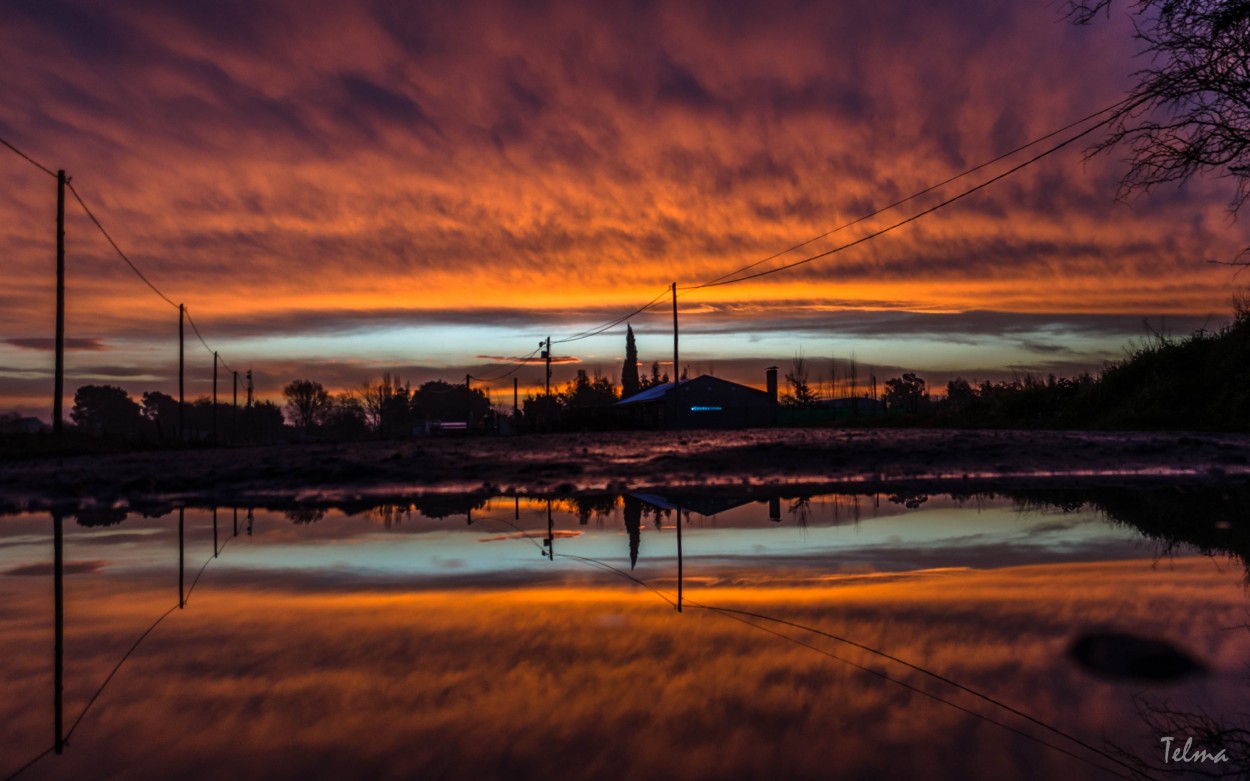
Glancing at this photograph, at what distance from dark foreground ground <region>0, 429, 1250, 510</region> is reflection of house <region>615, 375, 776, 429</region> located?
51.3m

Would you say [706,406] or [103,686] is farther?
[706,406]

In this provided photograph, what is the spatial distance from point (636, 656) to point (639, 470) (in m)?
9.07

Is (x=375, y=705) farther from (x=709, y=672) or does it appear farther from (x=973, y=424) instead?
(x=973, y=424)

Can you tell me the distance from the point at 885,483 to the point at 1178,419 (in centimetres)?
2112

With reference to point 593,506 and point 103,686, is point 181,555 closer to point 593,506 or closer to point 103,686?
point 103,686

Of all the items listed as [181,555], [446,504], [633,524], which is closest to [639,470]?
Answer: [446,504]

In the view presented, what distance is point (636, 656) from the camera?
2965mm

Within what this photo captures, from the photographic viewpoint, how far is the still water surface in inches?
85.0

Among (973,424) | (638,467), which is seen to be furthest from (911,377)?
(638,467)

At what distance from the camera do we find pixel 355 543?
19.9 ft

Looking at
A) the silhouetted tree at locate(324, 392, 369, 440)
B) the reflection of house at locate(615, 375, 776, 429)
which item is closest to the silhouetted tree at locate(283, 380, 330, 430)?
the silhouetted tree at locate(324, 392, 369, 440)

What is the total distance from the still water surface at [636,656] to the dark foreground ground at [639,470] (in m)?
4.76

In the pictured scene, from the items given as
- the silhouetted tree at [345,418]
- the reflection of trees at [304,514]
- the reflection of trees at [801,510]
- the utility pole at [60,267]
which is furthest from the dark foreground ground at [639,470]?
the silhouetted tree at [345,418]

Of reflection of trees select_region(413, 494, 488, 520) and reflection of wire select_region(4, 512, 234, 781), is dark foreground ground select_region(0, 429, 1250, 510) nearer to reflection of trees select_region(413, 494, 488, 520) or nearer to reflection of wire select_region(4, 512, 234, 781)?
reflection of trees select_region(413, 494, 488, 520)
